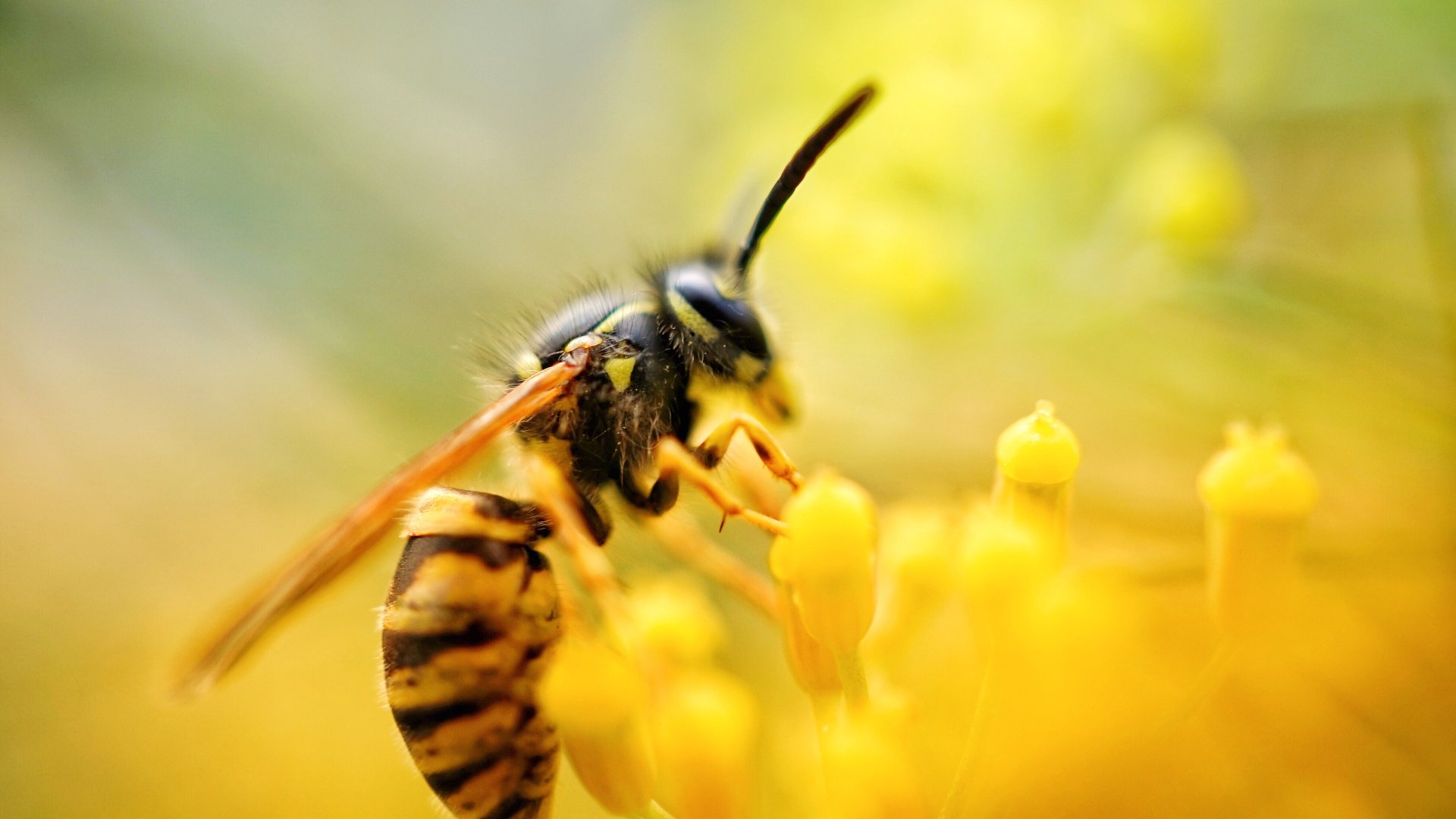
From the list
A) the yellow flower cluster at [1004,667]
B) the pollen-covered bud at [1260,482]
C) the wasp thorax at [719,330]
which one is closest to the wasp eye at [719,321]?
the wasp thorax at [719,330]

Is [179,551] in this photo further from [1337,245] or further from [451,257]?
[1337,245]

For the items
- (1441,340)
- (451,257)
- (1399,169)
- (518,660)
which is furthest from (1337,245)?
(451,257)

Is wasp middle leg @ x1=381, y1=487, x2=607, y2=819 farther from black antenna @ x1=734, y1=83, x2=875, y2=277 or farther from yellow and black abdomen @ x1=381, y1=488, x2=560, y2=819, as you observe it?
black antenna @ x1=734, y1=83, x2=875, y2=277

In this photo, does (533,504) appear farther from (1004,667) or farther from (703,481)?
(1004,667)

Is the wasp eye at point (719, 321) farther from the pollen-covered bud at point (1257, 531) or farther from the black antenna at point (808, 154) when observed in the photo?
the pollen-covered bud at point (1257, 531)

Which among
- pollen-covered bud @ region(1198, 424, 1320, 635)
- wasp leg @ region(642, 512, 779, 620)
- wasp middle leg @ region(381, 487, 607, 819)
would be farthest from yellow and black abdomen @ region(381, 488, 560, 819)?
pollen-covered bud @ region(1198, 424, 1320, 635)

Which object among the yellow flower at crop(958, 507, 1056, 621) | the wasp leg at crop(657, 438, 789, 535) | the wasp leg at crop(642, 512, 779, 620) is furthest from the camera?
the wasp leg at crop(642, 512, 779, 620)

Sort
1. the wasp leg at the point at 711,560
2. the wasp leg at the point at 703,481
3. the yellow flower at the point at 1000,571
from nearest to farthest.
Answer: the yellow flower at the point at 1000,571, the wasp leg at the point at 703,481, the wasp leg at the point at 711,560
